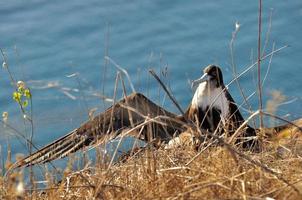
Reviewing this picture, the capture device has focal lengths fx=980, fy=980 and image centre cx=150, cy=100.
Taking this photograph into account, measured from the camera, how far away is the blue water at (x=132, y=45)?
5938mm

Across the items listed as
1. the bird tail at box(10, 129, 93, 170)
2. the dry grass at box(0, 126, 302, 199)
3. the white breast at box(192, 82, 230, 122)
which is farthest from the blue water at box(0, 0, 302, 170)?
the dry grass at box(0, 126, 302, 199)

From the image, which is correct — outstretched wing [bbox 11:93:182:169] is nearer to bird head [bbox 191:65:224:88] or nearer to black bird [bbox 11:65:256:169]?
black bird [bbox 11:65:256:169]

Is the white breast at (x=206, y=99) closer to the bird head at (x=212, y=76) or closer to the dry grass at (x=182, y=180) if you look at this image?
the bird head at (x=212, y=76)

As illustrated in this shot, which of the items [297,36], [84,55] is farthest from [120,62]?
[297,36]

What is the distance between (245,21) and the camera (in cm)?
671

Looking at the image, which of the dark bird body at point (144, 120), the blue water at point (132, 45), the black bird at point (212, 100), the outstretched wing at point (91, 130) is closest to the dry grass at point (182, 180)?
the dark bird body at point (144, 120)

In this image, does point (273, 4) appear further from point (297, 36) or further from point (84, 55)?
point (84, 55)

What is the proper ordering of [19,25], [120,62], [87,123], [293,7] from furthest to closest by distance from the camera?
1. [293,7]
2. [19,25]
3. [120,62]
4. [87,123]

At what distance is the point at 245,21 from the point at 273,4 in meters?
0.36

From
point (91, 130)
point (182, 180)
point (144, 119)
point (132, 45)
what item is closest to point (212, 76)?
point (144, 119)

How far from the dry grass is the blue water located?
267 cm

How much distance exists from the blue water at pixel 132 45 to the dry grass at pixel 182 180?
2.67 m

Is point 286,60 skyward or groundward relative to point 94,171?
groundward

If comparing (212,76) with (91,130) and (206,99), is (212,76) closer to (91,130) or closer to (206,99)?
(206,99)
